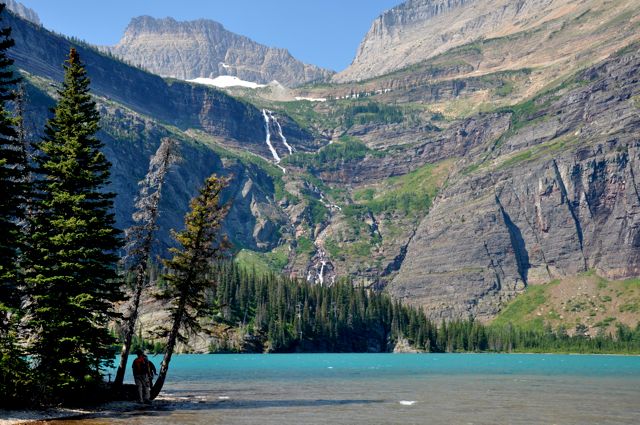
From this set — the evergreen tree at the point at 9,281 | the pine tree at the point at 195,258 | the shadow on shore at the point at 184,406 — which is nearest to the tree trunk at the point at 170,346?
the pine tree at the point at 195,258

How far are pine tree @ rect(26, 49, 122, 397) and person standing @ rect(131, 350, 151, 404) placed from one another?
8.45 feet

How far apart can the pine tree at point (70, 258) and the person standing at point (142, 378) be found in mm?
2576

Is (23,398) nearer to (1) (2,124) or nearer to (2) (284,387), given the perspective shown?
(1) (2,124)

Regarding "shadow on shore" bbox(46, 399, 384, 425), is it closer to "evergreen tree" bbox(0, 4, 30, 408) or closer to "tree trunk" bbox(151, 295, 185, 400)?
"tree trunk" bbox(151, 295, 185, 400)

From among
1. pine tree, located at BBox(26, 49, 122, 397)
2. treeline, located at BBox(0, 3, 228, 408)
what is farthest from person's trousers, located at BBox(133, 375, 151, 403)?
pine tree, located at BBox(26, 49, 122, 397)

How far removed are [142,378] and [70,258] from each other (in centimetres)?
1109

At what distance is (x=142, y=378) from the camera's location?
49.5 meters

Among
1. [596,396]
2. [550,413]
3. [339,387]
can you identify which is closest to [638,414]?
[550,413]

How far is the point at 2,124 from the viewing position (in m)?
41.0

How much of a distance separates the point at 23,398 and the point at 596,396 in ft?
171

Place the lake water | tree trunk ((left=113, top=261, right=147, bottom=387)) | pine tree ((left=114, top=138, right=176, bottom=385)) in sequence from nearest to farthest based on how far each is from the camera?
the lake water, tree trunk ((left=113, top=261, right=147, bottom=387)), pine tree ((left=114, top=138, right=176, bottom=385))

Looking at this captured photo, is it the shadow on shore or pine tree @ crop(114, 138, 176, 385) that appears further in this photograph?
pine tree @ crop(114, 138, 176, 385)

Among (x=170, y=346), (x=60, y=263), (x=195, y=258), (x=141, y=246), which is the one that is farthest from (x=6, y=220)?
(x=170, y=346)

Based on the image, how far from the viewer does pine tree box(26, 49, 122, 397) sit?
42.9m
